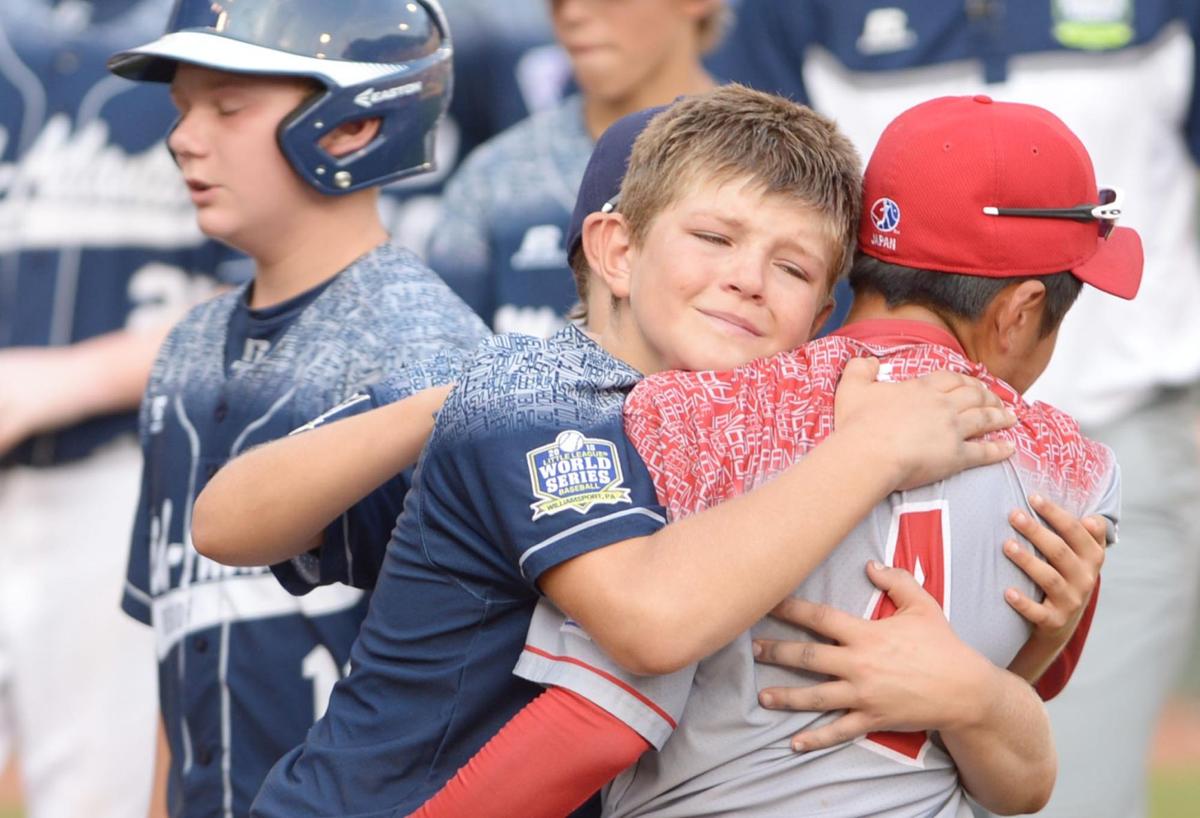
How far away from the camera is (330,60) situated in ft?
11.0

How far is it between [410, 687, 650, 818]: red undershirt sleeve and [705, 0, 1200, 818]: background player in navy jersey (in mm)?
2417

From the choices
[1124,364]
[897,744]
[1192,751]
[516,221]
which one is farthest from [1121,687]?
[1192,751]

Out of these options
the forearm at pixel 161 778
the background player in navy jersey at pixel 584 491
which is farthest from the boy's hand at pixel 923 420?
the forearm at pixel 161 778

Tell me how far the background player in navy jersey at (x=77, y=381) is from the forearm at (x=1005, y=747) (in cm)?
289

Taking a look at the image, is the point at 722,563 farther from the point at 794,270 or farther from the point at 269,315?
the point at 269,315

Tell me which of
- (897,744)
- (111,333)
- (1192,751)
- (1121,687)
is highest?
(897,744)

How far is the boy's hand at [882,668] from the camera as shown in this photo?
2373 millimetres

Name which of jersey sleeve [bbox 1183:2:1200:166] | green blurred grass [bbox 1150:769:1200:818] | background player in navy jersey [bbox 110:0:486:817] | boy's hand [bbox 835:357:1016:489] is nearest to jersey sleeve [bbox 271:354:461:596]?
background player in navy jersey [bbox 110:0:486:817]

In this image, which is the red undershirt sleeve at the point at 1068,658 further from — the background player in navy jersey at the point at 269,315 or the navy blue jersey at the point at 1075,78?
the navy blue jersey at the point at 1075,78

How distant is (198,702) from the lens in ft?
10.8

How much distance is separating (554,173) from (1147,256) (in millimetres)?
1534

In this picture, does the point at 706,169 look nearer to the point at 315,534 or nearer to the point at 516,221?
the point at 315,534

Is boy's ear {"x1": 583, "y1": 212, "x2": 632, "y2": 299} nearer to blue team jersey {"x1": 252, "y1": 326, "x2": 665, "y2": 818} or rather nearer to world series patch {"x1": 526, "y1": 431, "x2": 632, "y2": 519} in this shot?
blue team jersey {"x1": 252, "y1": 326, "x2": 665, "y2": 818}

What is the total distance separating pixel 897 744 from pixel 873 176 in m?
0.80
